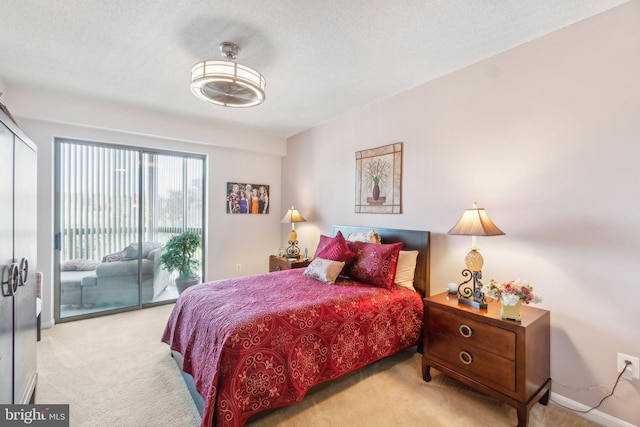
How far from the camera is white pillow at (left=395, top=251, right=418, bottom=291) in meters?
2.64

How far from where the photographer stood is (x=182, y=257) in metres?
4.08

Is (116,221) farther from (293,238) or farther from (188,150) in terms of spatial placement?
(293,238)

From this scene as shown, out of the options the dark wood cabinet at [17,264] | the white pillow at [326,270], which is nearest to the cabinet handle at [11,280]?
the dark wood cabinet at [17,264]

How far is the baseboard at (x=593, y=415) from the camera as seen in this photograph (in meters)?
1.73

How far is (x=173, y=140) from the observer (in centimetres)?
395

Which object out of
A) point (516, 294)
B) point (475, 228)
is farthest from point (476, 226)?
point (516, 294)

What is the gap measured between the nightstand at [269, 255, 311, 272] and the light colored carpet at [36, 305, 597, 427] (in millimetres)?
1607

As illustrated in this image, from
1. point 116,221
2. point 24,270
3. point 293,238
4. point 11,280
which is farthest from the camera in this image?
point 293,238

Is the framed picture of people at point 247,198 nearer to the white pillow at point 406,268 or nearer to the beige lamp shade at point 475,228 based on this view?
the white pillow at point 406,268

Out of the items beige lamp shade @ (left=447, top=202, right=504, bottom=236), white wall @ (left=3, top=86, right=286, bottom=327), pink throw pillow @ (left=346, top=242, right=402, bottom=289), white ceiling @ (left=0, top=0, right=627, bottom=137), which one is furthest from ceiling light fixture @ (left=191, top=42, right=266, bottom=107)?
white wall @ (left=3, top=86, right=286, bottom=327)

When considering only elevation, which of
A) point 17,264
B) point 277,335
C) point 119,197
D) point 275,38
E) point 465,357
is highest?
point 275,38

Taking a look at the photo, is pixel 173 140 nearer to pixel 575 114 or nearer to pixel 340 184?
pixel 340 184

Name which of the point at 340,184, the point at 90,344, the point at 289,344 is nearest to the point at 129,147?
the point at 90,344

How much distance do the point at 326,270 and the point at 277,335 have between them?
96 centimetres
